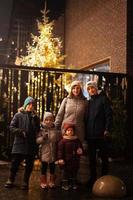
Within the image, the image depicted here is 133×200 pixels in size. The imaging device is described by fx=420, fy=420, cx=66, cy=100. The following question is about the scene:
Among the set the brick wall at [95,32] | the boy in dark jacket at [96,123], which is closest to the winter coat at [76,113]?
the boy in dark jacket at [96,123]

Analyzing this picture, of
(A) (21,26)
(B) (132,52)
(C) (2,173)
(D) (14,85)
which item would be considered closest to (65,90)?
(D) (14,85)

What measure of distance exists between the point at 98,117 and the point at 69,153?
0.97 meters

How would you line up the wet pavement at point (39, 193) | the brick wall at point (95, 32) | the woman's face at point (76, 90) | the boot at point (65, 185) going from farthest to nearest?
1. the brick wall at point (95, 32)
2. the woman's face at point (76, 90)
3. the boot at point (65, 185)
4. the wet pavement at point (39, 193)

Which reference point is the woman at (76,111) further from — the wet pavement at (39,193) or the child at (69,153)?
the wet pavement at (39,193)

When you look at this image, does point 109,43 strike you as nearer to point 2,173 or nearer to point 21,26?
point 2,173

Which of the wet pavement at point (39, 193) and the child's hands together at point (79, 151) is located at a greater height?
the child's hands together at point (79, 151)

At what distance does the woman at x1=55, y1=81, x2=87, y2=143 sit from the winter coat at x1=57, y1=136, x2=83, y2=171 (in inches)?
14.1

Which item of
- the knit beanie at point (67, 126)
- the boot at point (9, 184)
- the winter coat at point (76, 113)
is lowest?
the boot at point (9, 184)

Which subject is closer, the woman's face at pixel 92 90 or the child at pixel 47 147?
the child at pixel 47 147

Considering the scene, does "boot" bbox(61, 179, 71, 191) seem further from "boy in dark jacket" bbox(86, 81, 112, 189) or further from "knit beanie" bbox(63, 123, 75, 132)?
"knit beanie" bbox(63, 123, 75, 132)

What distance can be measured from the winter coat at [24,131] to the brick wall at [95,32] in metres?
5.92

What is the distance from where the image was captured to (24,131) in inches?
311

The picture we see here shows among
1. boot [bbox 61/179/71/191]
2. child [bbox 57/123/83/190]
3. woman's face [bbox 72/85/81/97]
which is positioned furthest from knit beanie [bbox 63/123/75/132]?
boot [bbox 61/179/71/191]

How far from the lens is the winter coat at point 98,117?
27.3 feet
